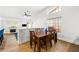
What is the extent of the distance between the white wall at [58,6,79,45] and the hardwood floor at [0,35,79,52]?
0.08m

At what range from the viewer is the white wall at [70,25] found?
1.49 metres

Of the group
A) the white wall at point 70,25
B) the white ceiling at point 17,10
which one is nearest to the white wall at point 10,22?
the white ceiling at point 17,10

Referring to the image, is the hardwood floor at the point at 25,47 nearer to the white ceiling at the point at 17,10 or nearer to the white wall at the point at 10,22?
the white wall at the point at 10,22

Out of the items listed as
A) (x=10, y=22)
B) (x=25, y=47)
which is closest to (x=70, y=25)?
(x=25, y=47)

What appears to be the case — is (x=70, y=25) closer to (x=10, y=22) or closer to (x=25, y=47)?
(x=25, y=47)

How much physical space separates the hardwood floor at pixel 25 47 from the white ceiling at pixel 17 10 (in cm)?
30

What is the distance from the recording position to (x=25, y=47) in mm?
1497

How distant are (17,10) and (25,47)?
0.52 m

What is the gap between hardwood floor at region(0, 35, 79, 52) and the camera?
146cm
